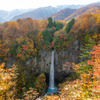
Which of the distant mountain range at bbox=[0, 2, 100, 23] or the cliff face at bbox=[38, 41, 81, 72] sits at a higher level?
the distant mountain range at bbox=[0, 2, 100, 23]

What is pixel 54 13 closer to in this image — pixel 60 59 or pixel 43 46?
pixel 43 46

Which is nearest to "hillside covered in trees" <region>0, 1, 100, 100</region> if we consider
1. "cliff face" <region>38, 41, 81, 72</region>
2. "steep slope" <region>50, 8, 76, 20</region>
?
"cliff face" <region>38, 41, 81, 72</region>

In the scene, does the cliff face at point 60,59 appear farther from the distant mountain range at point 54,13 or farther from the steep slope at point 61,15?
the steep slope at point 61,15

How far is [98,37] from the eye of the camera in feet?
58.0

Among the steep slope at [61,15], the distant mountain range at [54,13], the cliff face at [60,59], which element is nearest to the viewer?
the cliff face at [60,59]

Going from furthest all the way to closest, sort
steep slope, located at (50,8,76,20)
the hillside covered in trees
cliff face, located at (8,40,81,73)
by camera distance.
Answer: steep slope, located at (50,8,76,20)
cliff face, located at (8,40,81,73)
the hillside covered in trees

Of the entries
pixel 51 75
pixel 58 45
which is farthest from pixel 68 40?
pixel 51 75

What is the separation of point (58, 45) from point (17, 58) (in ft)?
37.0

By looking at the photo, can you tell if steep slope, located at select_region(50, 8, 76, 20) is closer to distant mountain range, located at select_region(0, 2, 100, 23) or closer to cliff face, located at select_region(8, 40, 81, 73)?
distant mountain range, located at select_region(0, 2, 100, 23)

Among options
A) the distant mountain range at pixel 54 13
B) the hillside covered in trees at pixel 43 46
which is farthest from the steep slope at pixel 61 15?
the hillside covered in trees at pixel 43 46

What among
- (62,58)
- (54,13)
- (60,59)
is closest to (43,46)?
(60,59)

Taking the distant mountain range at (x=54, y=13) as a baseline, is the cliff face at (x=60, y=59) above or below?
below

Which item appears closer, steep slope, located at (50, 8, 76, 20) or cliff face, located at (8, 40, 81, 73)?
cliff face, located at (8, 40, 81, 73)

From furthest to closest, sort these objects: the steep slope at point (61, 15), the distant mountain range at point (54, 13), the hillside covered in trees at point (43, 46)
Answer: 1. the steep slope at point (61, 15)
2. the distant mountain range at point (54, 13)
3. the hillside covered in trees at point (43, 46)
